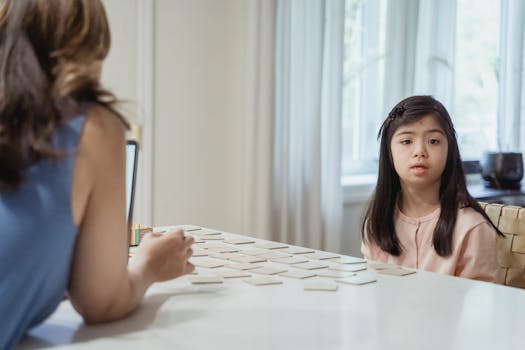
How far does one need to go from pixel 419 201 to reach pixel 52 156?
132cm

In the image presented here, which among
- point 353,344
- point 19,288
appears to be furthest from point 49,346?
point 353,344

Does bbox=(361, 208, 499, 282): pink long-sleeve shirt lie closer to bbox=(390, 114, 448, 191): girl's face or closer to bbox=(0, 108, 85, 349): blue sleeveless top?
bbox=(390, 114, 448, 191): girl's face

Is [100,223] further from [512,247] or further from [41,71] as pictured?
[512,247]

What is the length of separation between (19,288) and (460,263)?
4.12 ft

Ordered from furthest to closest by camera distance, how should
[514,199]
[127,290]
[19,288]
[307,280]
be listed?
[514,199], [307,280], [127,290], [19,288]

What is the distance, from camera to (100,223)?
0.99 meters

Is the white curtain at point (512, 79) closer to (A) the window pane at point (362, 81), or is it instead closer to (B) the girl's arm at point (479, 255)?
(A) the window pane at point (362, 81)

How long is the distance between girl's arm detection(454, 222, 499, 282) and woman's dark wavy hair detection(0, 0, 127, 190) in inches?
46.1

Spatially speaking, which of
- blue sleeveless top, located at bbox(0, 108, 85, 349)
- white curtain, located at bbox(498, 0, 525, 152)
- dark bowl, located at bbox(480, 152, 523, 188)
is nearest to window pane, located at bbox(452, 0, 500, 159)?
white curtain, located at bbox(498, 0, 525, 152)

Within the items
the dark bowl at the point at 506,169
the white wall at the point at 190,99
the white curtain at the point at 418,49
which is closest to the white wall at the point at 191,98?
the white wall at the point at 190,99

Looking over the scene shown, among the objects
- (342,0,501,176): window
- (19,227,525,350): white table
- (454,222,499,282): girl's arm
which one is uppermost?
(342,0,501,176): window

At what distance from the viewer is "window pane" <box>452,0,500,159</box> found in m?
4.43

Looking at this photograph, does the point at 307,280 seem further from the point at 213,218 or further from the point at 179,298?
the point at 213,218

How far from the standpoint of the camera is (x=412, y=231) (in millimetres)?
2014
